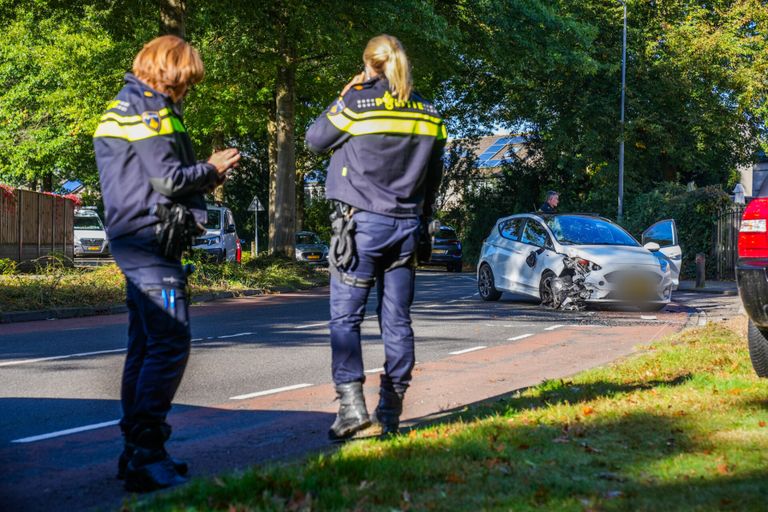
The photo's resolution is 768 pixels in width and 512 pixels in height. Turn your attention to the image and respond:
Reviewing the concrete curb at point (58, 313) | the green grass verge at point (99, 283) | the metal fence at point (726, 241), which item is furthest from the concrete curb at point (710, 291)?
the concrete curb at point (58, 313)

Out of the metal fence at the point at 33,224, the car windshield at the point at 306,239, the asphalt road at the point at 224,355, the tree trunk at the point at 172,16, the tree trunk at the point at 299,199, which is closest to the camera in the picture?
the asphalt road at the point at 224,355

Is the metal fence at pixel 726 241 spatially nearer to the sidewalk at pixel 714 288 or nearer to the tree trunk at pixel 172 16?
the sidewalk at pixel 714 288

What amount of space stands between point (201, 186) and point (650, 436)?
2.59m

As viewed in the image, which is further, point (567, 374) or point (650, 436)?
point (567, 374)

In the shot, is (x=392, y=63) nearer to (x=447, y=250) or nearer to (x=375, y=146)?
(x=375, y=146)

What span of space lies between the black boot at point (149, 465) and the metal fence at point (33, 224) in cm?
2119

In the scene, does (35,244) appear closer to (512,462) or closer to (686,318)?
(686,318)

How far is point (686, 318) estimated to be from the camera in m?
14.7

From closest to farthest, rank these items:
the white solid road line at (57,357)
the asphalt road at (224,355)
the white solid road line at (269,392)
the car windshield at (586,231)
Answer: the asphalt road at (224,355) < the white solid road line at (269,392) < the white solid road line at (57,357) < the car windshield at (586,231)

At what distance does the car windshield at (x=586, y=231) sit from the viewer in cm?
1596

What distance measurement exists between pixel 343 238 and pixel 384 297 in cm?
44

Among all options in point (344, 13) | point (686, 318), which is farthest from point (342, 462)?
point (344, 13)

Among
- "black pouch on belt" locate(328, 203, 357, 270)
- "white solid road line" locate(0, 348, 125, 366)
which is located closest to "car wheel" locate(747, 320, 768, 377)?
"black pouch on belt" locate(328, 203, 357, 270)

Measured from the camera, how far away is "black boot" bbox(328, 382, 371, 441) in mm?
5039
